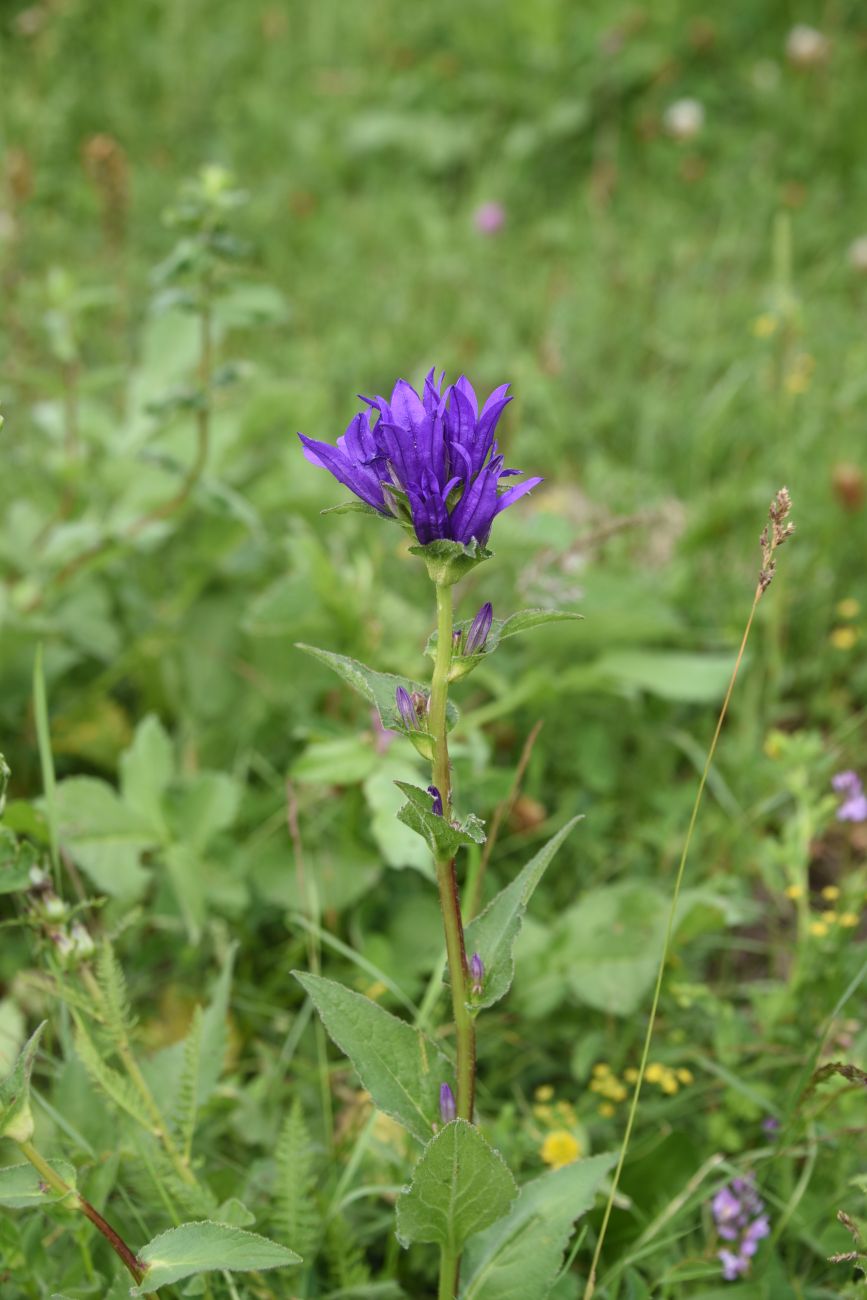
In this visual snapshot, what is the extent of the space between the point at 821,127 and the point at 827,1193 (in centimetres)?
392

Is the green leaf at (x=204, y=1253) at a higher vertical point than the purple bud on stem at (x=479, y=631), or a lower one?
lower

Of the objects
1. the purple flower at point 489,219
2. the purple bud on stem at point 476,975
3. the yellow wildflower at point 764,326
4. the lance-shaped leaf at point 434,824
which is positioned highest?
the purple flower at point 489,219

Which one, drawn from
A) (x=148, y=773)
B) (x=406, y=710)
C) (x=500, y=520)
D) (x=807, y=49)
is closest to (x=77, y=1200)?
(x=406, y=710)

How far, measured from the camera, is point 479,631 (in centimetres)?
119

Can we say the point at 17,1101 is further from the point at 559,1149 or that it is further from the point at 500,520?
the point at 500,520

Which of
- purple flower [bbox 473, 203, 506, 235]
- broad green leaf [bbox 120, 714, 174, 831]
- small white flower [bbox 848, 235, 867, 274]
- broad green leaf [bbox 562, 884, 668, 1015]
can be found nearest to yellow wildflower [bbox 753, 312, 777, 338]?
small white flower [bbox 848, 235, 867, 274]

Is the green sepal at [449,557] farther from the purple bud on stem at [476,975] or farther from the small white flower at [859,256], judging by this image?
the small white flower at [859,256]

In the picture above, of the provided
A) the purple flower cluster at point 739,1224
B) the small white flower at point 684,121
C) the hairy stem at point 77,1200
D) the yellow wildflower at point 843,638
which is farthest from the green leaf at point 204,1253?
the small white flower at point 684,121

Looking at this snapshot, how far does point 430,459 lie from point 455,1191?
0.75 m

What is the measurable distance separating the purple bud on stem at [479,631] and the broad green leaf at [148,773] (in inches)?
37.8

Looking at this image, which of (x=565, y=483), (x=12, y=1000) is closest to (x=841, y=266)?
(x=565, y=483)

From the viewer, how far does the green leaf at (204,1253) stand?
1.18 metres

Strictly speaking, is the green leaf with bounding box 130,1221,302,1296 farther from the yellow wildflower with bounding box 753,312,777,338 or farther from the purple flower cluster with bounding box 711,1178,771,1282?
the yellow wildflower with bounding box 753,312,777,338

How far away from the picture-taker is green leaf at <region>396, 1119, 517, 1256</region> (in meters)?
1.21
